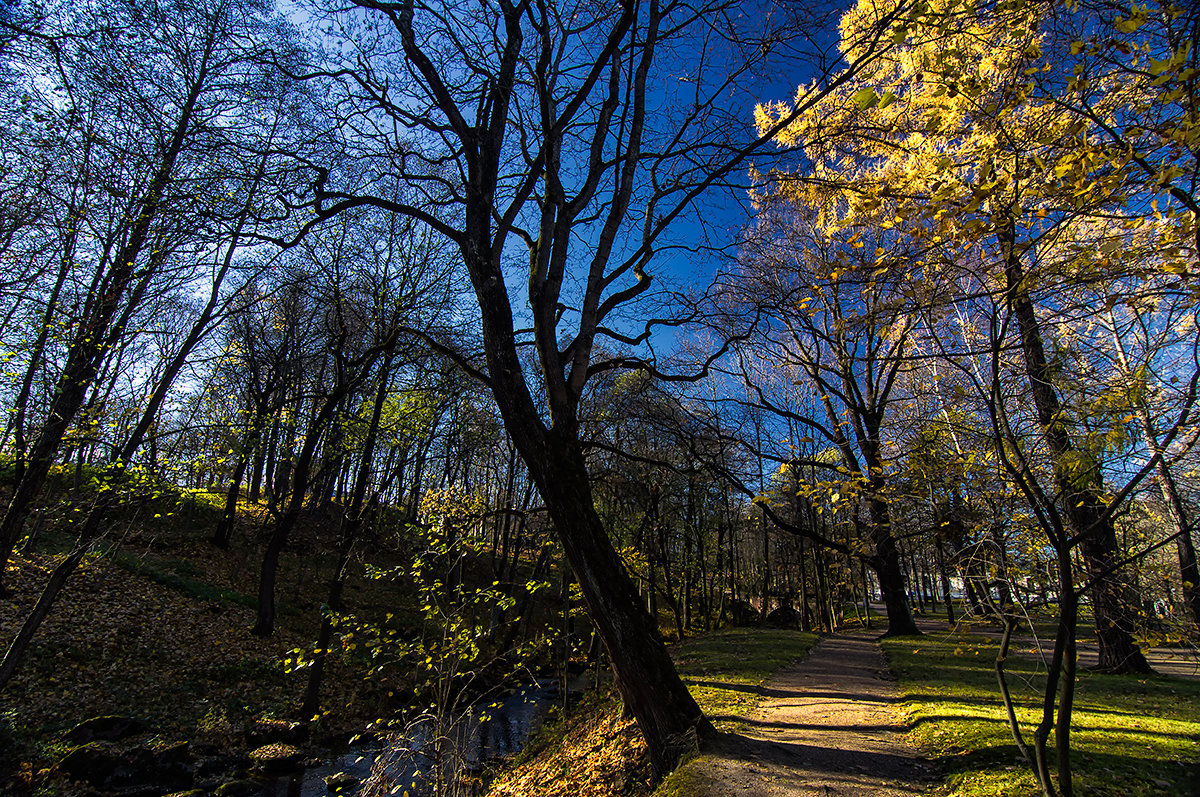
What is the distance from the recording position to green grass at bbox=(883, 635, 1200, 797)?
13.0 feet

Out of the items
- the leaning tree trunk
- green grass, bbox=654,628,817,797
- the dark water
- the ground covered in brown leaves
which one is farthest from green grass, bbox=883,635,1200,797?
the dark water

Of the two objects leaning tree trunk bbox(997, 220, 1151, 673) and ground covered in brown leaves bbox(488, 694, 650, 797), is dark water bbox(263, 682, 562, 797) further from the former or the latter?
leaning tree trunk bbox(997, 220, 1151, 673)

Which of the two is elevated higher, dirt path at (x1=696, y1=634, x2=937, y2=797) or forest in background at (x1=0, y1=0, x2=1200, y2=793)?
forest in background at (x1=0, y1=0, x2=1200, y2=793)

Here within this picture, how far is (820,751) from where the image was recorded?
200 inches

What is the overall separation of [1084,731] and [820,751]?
268 cm

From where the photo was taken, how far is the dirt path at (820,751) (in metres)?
4.29

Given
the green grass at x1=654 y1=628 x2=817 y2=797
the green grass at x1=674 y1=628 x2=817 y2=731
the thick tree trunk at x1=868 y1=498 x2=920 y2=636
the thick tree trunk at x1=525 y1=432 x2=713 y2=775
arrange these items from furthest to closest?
the thick tree trunk at x1=868 y1=498 x2=920 y2=636
the green grass at x1=674 y1=628 x2=817 y2=731
the thick tree trunk at x1=525 y1=432 x2=713 y2=775
the green grass at x1=654 y1=628 x2=817 y2=797

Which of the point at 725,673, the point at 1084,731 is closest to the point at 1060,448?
the point at 1084,731

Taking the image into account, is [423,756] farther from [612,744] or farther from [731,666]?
[731,666]

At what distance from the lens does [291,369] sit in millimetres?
21984

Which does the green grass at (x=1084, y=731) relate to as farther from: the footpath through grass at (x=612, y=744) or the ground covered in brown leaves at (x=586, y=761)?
the ground covered in brown leaves at (x=586, y=761)

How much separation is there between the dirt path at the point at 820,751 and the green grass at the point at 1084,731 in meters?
0.31

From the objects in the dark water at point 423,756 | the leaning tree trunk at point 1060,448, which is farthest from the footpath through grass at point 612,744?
the leaning tree trunk at point 1060,448

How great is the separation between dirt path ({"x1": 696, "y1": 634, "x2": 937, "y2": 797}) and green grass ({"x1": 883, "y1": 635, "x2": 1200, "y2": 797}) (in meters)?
0.31
